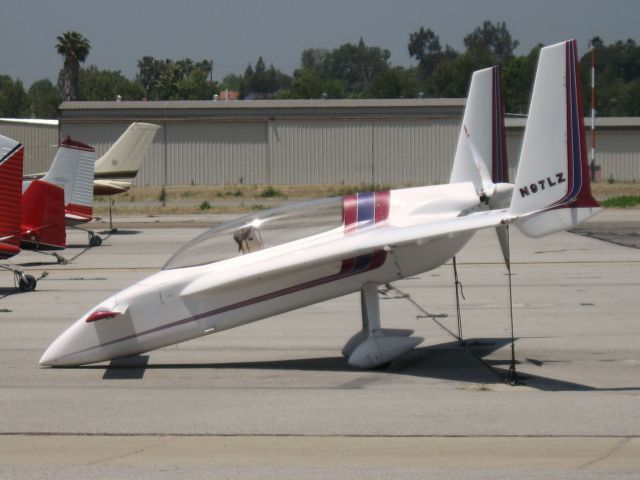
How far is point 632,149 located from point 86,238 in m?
40.5

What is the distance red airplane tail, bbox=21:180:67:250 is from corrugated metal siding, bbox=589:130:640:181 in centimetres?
4597

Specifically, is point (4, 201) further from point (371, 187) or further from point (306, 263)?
point (371, 187)

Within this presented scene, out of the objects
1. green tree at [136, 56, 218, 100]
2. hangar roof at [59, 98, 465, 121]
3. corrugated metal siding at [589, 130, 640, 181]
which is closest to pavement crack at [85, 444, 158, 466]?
hangar roof at [59, 98, 465, 121]

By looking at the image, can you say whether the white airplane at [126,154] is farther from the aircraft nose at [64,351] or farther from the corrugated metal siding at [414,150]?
the corrugated metal siding at [414,150]

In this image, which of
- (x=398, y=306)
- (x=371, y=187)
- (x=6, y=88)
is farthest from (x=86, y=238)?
(x=6, y=88)

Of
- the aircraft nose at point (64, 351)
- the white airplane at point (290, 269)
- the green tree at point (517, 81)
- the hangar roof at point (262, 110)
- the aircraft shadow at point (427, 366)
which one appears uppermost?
the green tree at point (517, 81)

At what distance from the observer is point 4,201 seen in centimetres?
1750

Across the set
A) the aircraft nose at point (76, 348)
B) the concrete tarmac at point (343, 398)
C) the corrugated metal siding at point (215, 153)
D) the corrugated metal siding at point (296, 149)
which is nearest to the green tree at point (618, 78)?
the corrugated metal siding at point (296, 149)

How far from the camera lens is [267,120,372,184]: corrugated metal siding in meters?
58.3

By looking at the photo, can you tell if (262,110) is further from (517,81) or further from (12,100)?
(12,100)

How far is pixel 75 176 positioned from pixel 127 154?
9.92 m

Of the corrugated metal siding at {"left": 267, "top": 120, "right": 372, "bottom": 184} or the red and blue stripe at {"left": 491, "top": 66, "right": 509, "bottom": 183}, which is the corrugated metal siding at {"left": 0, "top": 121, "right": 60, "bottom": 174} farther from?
the red and blue stripe at {"left": 491, "top": 66, "right": 509, "bottom": 183}

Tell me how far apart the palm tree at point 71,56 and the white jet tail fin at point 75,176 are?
6868cm

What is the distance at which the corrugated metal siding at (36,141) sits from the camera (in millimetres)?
67875
